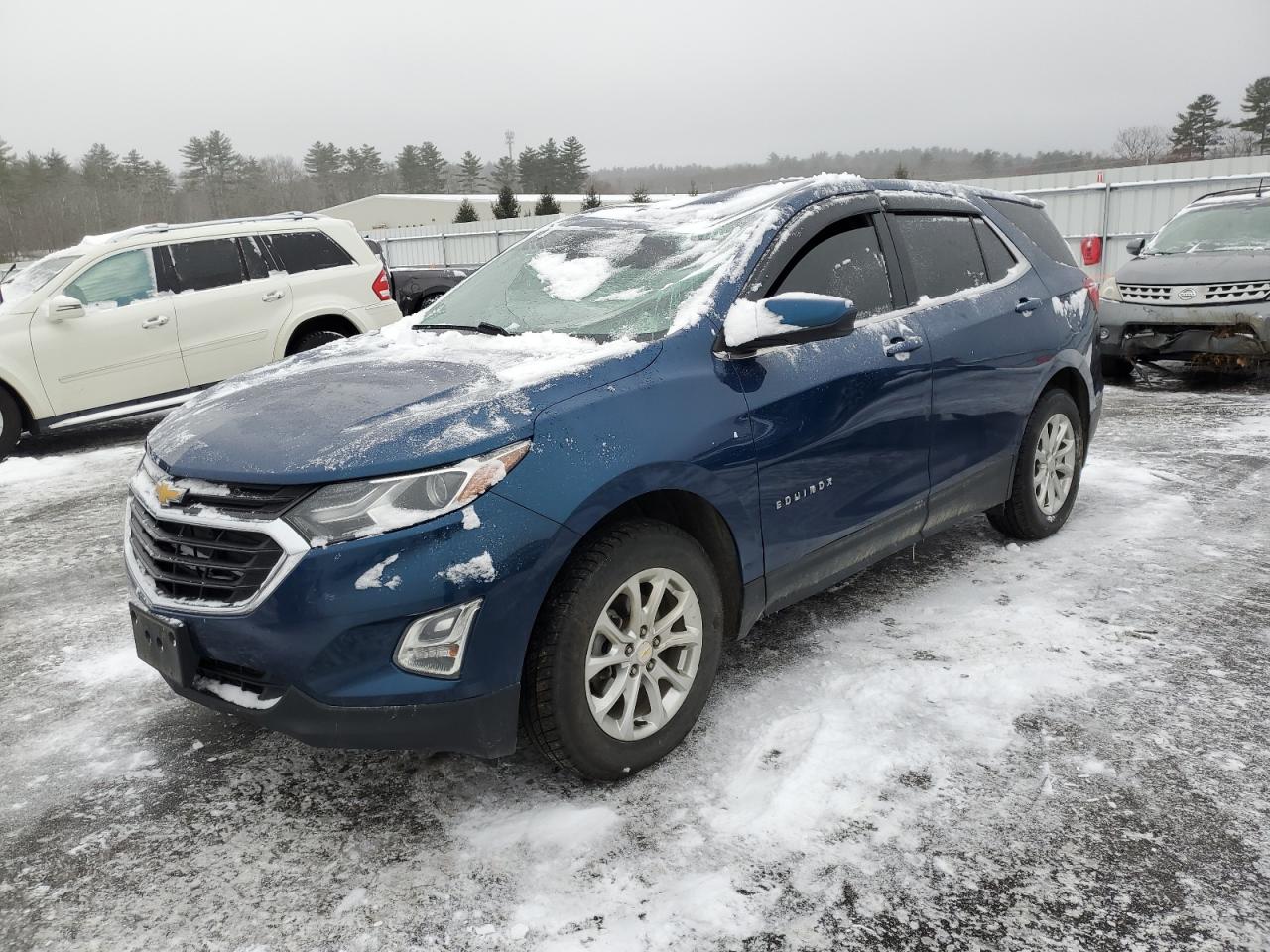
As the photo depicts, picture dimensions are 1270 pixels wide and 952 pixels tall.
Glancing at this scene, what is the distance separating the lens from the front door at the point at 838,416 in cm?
304

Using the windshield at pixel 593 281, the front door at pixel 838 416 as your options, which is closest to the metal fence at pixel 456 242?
the windshield at pixel 593 281

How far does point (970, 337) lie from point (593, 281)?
163 cm

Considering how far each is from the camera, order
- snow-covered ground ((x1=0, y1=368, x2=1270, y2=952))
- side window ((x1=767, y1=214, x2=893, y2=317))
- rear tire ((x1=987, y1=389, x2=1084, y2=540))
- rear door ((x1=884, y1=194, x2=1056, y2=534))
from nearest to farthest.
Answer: snow-covered ground ((x1=0, y1=368, x2=1270, y2=952)) → side window ((x1=767, y1=214, x2=893, y2=317)) → rear door ((x1=884, y1=194, x2=1056, y2=534)) → rear tire ((x1=987, y1=389, x2=1084, y2=540))

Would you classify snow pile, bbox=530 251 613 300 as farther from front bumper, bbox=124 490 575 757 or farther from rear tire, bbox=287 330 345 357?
rear tire, bbox=287 330 345 357

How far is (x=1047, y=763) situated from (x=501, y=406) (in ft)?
6.30

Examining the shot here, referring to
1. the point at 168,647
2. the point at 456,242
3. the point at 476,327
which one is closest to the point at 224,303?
the point at 476,327

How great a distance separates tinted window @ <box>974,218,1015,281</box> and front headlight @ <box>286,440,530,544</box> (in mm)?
2876

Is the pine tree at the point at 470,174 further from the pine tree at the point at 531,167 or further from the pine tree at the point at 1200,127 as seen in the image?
the pine tree at the point at 1200,127

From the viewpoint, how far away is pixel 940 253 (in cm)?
397

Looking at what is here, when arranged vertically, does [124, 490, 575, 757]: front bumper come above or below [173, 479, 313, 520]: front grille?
below

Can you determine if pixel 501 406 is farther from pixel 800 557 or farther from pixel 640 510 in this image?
pixel 800 557

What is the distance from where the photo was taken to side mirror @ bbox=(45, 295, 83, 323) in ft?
25.5

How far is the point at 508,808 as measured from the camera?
269 centimetres

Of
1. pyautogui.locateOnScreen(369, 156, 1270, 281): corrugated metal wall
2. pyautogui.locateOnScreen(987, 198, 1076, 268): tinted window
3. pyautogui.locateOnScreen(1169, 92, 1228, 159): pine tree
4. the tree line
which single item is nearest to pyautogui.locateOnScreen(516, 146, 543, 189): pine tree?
the tree line
